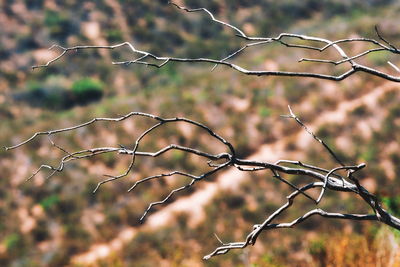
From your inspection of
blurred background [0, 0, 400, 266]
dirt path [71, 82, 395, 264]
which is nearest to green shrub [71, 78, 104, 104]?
blurred background [0, 0, 400, 266]

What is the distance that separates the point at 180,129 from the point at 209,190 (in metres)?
3.37

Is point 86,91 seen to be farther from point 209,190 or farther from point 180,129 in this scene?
point 209,190

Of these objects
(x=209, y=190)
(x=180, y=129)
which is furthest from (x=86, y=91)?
(x=209, y=190)

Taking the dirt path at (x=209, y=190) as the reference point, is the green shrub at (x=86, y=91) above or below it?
above

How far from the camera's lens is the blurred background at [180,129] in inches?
476

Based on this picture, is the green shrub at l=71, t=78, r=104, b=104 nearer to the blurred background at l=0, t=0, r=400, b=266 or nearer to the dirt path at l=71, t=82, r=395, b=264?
the blurred background at l=0, t=0, r=400, b=266

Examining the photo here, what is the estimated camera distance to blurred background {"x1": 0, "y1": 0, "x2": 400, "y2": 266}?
12.1m

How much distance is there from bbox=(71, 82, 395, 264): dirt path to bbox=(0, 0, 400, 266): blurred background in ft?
0.18

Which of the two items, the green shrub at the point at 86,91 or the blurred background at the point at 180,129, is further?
the green shrub at the point at 86,91

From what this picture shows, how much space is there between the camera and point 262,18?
24922 mm

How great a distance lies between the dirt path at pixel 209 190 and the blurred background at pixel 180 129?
56 mm

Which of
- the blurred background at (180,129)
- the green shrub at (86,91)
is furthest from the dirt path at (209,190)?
the green shrub at (86,91)

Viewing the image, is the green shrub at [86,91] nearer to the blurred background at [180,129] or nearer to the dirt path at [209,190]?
the blurred background at [180,129]

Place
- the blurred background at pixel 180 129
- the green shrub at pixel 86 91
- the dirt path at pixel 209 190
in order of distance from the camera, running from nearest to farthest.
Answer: the blurred background at pixel 180 129
the dirt path at pixel 209 190
the green shrub at pixel 86 91
